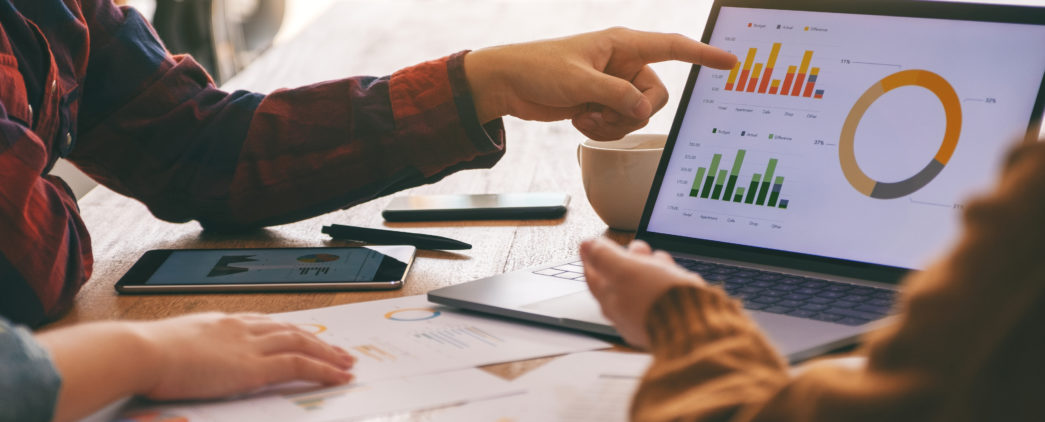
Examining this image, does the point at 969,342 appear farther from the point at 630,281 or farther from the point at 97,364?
the point at 97,364

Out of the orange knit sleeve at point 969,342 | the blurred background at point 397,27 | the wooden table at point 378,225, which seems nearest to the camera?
the orange knit sleeve at point 969,342

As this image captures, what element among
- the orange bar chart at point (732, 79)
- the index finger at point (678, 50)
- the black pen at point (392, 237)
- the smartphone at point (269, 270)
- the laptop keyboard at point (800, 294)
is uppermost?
the index finger at point (678, 50)

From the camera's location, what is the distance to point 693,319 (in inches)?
18.7

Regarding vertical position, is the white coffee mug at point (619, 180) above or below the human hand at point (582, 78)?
below

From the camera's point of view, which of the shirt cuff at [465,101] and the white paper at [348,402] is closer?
the white paper at [348,402]

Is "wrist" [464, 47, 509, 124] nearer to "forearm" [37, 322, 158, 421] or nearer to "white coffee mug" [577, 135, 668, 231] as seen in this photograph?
"white coffee mug" [577, 135, 668, 231]

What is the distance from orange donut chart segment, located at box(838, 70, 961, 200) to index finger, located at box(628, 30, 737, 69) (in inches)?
4.9

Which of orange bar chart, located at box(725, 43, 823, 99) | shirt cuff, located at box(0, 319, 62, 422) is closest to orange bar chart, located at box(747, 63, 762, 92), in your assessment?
orange bar chart, located at box(725, 43, 823, 99)

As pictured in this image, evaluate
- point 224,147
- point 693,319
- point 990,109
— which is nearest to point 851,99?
point 990,109

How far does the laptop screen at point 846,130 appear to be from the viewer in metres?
0.70

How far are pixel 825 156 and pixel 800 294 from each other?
Answer: 0.14 metres

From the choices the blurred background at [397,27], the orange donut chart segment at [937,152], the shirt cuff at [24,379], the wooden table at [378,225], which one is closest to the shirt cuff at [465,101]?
the wooden table at [378,225]

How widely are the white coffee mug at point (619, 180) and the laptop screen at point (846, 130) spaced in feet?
0.33

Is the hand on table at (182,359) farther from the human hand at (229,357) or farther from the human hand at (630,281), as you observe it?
the human hand at (630,281)
